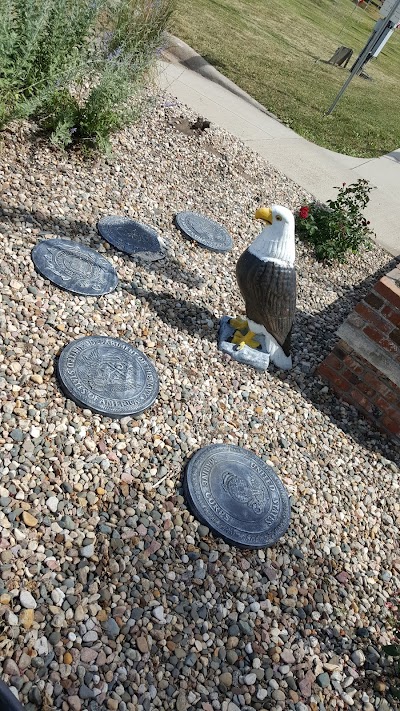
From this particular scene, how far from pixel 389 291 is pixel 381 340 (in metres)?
0.38

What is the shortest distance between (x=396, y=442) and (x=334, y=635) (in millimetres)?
1766

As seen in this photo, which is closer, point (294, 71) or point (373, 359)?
point (373, 359)

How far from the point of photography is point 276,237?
3.54 m

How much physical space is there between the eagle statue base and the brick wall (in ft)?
1.88

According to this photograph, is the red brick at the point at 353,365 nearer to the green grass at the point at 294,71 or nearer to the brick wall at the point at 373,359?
the brick wall at the point at 373,359

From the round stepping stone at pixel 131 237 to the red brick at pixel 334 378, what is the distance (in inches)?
67.3

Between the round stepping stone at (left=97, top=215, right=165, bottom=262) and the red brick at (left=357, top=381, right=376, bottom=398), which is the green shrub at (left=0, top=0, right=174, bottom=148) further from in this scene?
the red brick at (left=357, top=381, right=376, bottom=398)

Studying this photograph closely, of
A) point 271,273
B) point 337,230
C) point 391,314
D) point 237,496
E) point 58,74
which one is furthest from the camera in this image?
point 337,230

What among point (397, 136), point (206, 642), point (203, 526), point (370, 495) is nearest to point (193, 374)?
point (203, 526)

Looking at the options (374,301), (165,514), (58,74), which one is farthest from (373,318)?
(58,74)

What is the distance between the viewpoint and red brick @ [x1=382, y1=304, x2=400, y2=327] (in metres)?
3.71

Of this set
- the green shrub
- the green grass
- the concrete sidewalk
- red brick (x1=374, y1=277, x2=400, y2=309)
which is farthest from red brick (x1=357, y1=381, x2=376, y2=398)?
the green grass

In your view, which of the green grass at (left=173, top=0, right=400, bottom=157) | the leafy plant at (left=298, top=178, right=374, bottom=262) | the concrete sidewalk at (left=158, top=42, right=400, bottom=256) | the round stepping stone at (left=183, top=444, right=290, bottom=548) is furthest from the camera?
the green grass at (left=173, top=0, right=400, bottom=157)

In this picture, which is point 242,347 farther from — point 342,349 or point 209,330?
point 342,349
